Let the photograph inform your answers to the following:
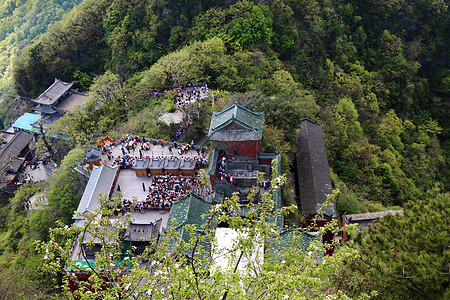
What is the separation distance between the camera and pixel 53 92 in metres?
58.4

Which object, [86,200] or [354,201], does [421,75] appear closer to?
[354,201]

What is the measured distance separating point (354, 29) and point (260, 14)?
2322cm

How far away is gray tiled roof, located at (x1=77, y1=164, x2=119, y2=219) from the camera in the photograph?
1227 inches

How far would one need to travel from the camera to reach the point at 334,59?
59.8 metres

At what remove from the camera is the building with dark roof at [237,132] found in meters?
29.7

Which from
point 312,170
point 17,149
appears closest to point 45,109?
point 17,149

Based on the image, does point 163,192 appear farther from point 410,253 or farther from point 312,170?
point 410,253

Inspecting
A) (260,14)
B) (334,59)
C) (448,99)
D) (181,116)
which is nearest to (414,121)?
(448,99)

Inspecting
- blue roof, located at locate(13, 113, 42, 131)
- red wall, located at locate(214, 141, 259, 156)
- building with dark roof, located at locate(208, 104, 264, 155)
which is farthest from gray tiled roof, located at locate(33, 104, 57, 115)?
red wall, located at locate(214, 141, 259, 156)

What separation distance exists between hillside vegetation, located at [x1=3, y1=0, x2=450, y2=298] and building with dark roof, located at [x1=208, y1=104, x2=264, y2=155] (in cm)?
277

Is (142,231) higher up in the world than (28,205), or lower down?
higher up

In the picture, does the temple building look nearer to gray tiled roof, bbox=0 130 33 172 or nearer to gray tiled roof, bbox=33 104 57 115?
gray tiled roof, bbox=33 104 57 115

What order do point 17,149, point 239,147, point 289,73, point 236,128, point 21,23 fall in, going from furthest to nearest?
point 21,23
point 17,149
point 289,73
point 239,147
point 236,128

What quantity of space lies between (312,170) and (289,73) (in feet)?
59.0
